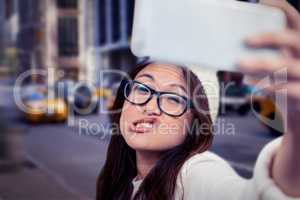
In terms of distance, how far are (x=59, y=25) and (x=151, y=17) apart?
534mm

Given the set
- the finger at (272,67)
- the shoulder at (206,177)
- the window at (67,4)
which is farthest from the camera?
the window at (67,4)

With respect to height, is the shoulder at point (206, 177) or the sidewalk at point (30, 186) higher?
the shoulder at point (206, 177)

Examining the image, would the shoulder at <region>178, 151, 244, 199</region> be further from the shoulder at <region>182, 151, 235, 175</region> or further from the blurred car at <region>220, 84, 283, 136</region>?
the blurred car at <region>220, 84, 283, 136</region>

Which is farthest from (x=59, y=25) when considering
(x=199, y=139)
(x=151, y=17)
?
(x=151, y=17)

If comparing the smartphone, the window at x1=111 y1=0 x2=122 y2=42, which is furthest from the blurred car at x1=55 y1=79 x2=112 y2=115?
the smartphone

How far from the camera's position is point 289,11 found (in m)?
0.47

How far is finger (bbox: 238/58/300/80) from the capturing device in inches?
14.8

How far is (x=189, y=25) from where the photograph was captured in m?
0.50

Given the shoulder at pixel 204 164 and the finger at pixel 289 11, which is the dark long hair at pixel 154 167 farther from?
the finger at pixel 289 11

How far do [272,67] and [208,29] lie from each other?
0.12 metres

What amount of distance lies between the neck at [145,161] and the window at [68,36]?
28 cm

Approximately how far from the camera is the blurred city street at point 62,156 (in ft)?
3.06

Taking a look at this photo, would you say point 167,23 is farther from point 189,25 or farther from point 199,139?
point 199,139

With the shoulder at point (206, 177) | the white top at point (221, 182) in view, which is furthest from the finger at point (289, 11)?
the shoulder at point (206, 177)
